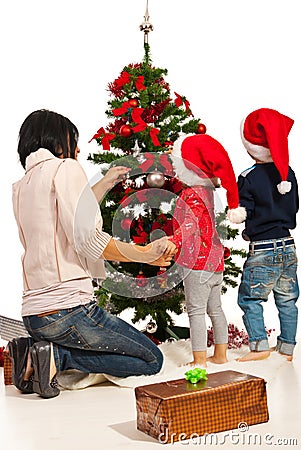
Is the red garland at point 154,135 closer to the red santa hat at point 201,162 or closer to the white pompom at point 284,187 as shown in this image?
the red santa hat at point 201,162

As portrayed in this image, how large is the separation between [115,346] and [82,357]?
0.51ft

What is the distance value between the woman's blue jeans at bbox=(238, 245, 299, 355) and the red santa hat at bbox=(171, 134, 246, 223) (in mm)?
413

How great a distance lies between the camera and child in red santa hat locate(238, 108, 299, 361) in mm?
3725

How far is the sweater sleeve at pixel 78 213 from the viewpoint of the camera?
A: 3.20 metres

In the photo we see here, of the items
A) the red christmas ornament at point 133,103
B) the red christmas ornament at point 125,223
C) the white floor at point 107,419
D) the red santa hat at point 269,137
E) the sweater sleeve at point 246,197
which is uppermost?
the red christmas ornament at point 133,103

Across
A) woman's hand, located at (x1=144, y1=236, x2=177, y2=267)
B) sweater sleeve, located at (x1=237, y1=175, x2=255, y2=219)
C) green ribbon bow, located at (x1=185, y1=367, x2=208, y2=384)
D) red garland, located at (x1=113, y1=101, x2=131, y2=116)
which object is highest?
red garland, located at (x1=113, y1=101, x2=131, y2=116)

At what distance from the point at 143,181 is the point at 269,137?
0.63m

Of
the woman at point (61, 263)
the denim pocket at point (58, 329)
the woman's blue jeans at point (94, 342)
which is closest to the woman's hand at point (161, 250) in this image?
the woman at point (61, 263)

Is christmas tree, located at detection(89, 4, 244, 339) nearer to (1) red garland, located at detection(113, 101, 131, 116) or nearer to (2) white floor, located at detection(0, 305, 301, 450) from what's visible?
(1) red garland, located at detection(113, 101, 131, 116)

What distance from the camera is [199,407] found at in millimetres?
2682

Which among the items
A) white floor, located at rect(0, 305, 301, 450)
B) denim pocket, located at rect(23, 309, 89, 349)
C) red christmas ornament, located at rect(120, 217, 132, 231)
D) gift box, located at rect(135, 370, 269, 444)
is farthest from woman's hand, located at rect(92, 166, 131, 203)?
gift box, located at rect(135, 370, 269, 444)

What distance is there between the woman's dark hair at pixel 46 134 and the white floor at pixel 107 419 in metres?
1.04

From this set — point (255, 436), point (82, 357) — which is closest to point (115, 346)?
point (82, 357)

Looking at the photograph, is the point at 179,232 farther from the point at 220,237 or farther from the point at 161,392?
the point at 161,392
